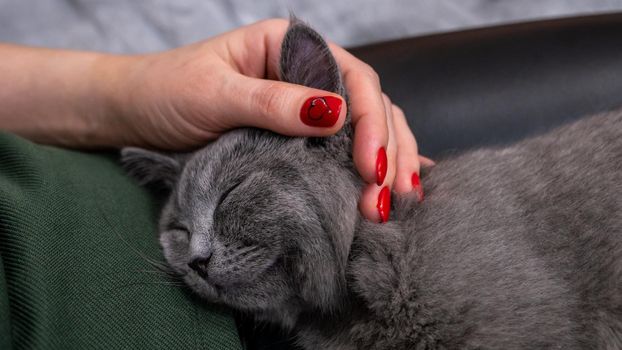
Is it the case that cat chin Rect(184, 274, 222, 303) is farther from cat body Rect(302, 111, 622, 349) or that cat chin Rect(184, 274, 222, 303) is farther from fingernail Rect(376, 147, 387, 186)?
fingernail Rect(376, 147, 387, 186)

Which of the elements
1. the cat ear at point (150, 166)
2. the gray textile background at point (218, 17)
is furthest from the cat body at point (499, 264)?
the gray textile background at point (218, 17)

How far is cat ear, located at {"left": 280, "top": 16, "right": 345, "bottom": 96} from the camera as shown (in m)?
0.93

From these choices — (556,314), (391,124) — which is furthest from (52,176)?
(556,314)

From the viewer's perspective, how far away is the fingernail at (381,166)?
95 cm

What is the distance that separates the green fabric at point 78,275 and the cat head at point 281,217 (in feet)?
0.22

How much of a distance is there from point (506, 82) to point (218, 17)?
3.66 ft

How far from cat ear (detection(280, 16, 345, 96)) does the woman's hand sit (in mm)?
33

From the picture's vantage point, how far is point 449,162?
108cm

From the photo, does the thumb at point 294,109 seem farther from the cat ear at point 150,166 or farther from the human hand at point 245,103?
the cat ear at point 150,166

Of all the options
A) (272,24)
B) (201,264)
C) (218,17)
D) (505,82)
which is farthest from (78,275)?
(218,17)

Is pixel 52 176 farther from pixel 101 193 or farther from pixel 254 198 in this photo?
pixel 254 198

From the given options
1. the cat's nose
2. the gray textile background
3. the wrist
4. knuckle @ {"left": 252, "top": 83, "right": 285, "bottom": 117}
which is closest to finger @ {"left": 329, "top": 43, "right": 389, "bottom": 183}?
knuckle @ {"left": 252, "top": 83, "right": 285, "bottom": 117}

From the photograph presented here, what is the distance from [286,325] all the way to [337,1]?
141 cm

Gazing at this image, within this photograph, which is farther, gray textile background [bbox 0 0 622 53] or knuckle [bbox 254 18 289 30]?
gray textile background [bbox 0 0 622 53]
